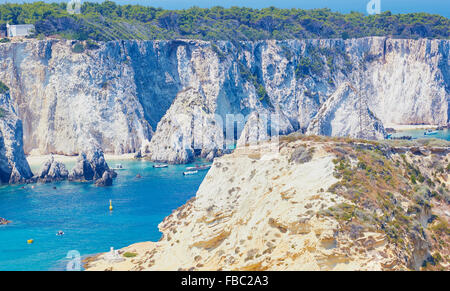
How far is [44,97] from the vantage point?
358 feet

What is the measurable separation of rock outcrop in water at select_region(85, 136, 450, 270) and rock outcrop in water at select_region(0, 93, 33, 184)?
44355 mm

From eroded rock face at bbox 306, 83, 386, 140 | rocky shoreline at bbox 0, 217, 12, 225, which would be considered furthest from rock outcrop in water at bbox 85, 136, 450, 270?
eroded rock face at bbox 306, 83, 386, 140

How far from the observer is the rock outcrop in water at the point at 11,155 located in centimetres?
8612

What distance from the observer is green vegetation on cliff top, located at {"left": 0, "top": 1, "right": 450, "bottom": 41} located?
4577 inches

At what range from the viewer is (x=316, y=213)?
33.2 meters

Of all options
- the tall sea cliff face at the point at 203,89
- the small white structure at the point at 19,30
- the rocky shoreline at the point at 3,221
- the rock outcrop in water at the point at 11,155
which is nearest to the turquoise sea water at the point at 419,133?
the tall sea cliff face at the point at 203,89

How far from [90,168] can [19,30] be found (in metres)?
38.6

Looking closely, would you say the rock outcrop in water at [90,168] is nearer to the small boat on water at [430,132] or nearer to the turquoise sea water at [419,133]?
the turquoise sea water at [419,133]

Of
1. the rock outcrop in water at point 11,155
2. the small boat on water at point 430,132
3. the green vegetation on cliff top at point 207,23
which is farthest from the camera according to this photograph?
the small boat on water at point 430,132

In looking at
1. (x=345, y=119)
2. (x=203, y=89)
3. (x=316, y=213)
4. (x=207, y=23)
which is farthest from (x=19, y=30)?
(x=316, y=213)

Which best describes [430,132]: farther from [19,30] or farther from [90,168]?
[19,30]

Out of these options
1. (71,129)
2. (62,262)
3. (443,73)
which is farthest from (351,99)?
(443,73)

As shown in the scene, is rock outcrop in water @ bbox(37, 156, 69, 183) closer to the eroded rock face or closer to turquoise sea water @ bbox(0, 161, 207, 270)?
turquoise sea water @ bbox(0, 161, 207, 270)

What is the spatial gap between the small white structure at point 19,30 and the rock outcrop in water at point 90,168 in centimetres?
3661
